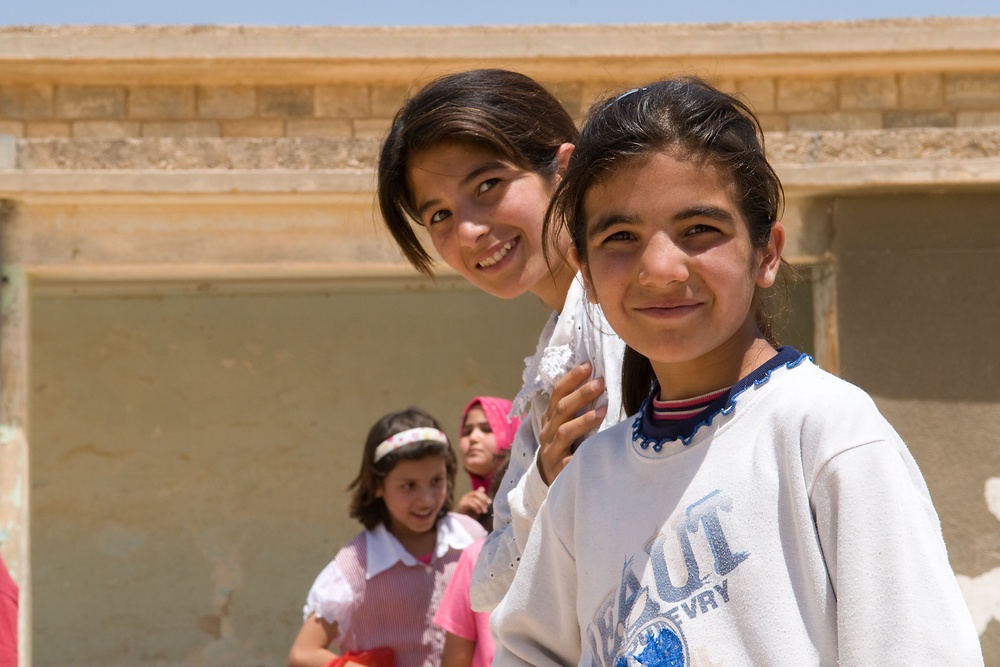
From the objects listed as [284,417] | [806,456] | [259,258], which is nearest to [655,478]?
[806,456]

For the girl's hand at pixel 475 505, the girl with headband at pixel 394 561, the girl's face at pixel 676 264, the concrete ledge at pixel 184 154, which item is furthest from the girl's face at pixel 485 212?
the concrete ledge at pixel 184 154

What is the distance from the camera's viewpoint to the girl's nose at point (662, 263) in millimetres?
1427

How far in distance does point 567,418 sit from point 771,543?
0.61m

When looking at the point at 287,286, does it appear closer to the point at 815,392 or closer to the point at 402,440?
the point at 402,440

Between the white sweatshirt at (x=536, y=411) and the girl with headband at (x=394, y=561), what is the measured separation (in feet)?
6.71

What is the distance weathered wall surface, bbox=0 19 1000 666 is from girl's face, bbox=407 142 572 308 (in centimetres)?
58

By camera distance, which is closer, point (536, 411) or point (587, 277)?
point (587, 277)

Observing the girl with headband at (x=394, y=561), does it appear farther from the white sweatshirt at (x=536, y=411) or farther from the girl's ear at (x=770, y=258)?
the girl's ear at (x=770, y=258)

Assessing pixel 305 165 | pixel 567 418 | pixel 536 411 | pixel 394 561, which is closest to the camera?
pixel 567 418

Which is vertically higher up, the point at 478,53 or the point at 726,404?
the point at 478,53

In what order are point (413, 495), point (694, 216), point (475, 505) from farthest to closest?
point (475, 505), point (413, 495), point (694, 216)

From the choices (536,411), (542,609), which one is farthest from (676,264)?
(536,411)

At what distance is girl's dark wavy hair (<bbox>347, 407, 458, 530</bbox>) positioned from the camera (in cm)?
451

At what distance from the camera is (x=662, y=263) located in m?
1.43
